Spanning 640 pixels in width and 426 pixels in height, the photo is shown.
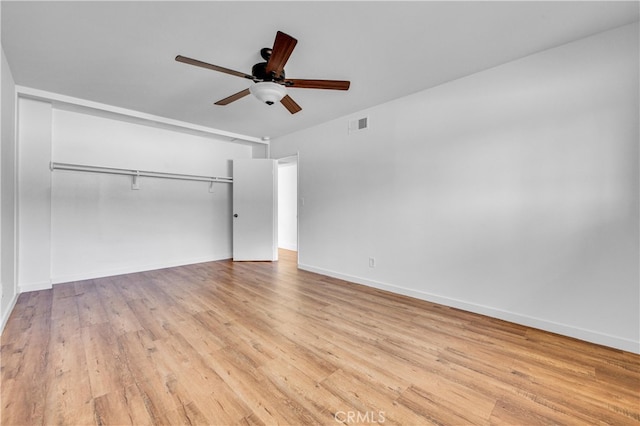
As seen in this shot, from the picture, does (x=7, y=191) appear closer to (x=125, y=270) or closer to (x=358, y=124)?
(x=125, y=270)

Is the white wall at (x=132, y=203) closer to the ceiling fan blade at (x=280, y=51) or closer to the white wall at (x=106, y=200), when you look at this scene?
the white wall at (x=106, y=200)

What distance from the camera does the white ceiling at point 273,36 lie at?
1.89 meters

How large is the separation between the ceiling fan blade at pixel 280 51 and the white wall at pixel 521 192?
192 centimetres

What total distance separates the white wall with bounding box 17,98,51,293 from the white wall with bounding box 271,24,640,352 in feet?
13.8

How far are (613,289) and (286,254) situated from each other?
528 cm

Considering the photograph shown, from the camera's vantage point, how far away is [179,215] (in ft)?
16.1

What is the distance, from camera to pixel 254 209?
5457mm

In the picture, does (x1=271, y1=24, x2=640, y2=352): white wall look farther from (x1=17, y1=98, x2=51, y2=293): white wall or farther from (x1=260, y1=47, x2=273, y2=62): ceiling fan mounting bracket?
(x1=17, y1=98, x2=51, y2=293): white wall

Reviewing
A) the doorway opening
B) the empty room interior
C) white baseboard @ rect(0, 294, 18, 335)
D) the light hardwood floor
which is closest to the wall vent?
the empty room interior

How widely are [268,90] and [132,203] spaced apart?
3500 mm

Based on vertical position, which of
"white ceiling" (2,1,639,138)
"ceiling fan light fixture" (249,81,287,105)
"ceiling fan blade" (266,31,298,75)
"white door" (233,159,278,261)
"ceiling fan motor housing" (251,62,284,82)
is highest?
"white ceiling" (2,1,639,138)

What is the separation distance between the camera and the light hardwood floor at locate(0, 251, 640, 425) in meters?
1.46

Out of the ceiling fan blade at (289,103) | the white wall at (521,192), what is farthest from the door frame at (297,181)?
the ceiling fan blade at (289,103)

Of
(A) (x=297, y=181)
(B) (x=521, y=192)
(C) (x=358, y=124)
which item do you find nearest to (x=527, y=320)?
(B) (x=521, y=192)
